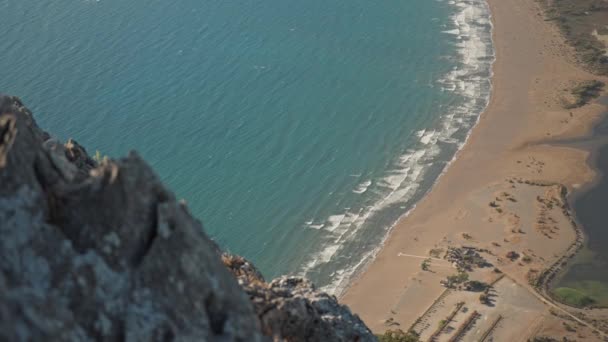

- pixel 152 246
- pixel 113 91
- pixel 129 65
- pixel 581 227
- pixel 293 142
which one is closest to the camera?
pixel 152 246

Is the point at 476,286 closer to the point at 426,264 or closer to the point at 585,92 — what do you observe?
the point at 426,264

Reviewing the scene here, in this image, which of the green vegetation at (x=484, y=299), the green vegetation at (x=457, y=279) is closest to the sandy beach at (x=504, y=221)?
the green vegetation at (x=484, y=299)

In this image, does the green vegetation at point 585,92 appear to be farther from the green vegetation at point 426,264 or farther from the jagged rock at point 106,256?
the jagged rock at point 106,256

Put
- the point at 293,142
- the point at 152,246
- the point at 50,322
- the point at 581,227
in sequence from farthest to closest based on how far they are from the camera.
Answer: the point at 293,142
the point at 581,227
the point at 152,246
the point at 50,322

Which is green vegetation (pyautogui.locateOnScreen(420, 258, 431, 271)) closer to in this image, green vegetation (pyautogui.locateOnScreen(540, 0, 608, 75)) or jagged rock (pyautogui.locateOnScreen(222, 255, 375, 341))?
jagged rock (pyautogui.locateOnScreen(222, 255, 375, 341))

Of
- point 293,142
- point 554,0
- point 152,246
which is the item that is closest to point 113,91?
point 293,142

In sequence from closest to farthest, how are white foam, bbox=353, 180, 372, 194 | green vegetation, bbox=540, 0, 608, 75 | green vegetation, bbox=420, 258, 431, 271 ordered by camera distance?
green vegetation, bbox=420, 258, 431, 271 < white foam, bbox=353, 180, 372, 194 < green vegetation, bbox=540, 0, 608, 75

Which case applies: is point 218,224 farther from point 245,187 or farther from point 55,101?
point 55,101

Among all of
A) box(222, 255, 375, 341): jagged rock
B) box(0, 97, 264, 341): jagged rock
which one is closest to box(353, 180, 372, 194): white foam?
box(222, 255, 375, 341): jagged rock
